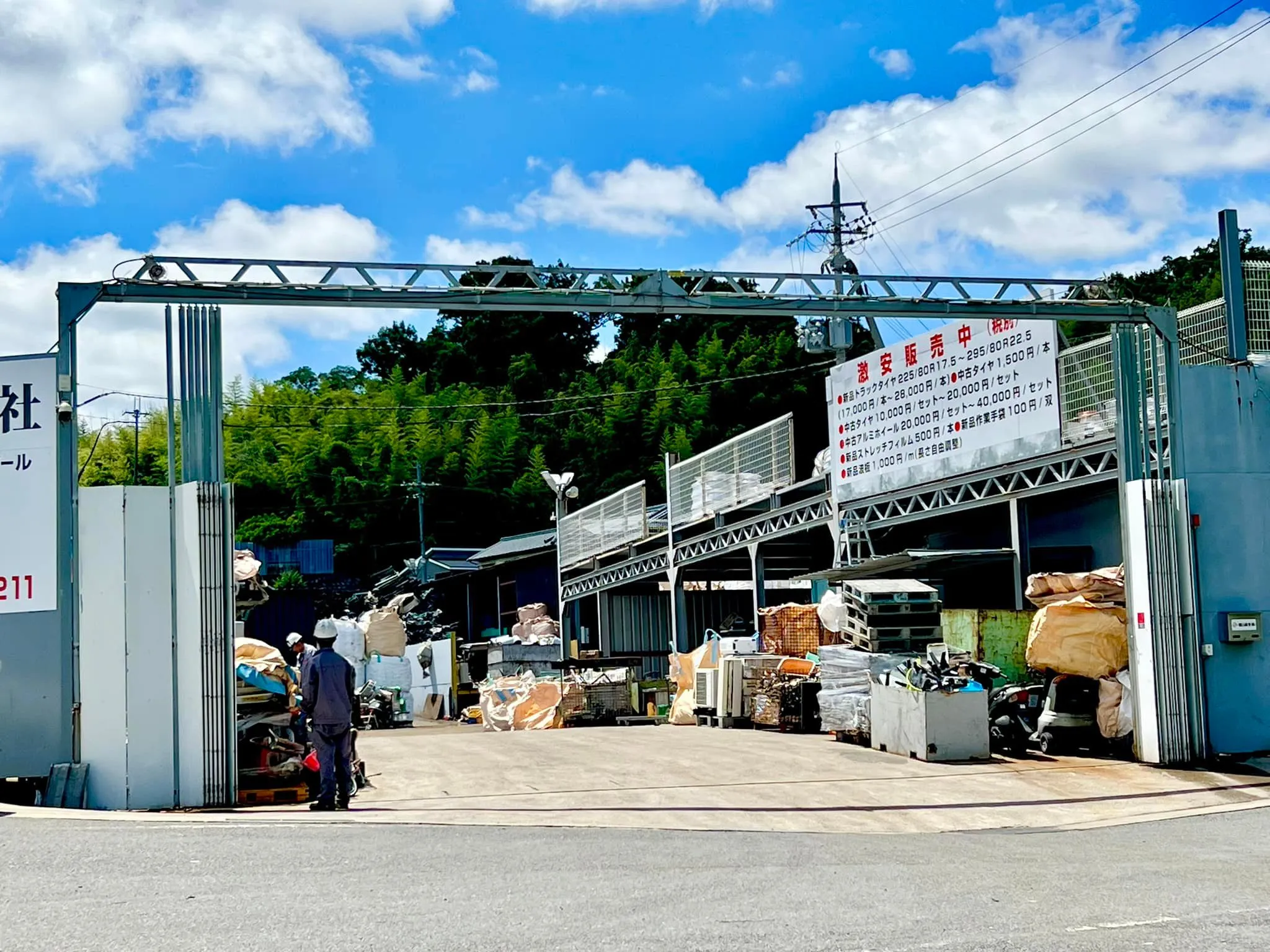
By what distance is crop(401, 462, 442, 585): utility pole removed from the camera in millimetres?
58625

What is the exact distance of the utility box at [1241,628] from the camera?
16.4m

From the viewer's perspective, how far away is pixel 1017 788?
14945 millimetres

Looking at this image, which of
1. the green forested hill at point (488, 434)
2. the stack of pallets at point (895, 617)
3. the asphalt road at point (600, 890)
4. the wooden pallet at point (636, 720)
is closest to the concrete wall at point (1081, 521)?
the stack of pallets at point (895, 617)

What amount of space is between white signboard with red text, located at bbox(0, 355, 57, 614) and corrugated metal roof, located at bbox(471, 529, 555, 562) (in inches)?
→ 1400

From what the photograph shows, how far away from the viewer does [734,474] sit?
31.7m

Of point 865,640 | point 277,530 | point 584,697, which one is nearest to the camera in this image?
point 865,640

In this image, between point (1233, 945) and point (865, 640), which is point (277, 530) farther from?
point (1233, 945)

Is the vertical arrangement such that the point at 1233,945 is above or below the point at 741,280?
below

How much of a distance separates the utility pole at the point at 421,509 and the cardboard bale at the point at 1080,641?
42261 millimetres

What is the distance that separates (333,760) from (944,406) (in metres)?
15.2

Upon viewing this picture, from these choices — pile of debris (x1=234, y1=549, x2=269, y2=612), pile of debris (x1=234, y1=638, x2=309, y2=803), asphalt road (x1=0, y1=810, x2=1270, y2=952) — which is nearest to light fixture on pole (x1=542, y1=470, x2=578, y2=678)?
pile of debris (x1=234, y1=549, x2=269, y2=612)

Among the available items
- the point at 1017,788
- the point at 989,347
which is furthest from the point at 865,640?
the point at 989,347

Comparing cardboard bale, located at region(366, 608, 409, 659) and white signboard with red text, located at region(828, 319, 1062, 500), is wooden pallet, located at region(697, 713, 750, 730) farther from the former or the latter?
cardboard bale, located at region(366, 608, 409, 659)

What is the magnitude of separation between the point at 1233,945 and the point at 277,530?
208 feet
